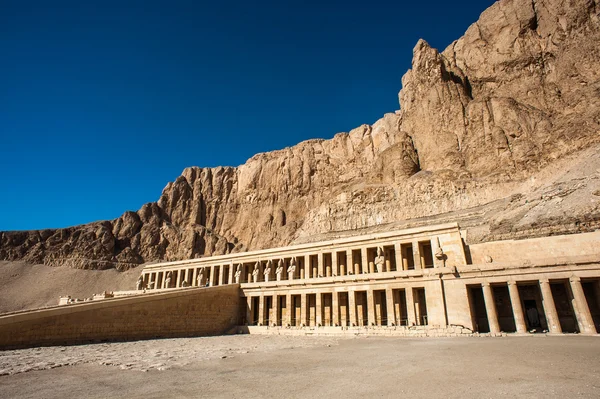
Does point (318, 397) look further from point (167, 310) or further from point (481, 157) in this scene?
point (481, 157)

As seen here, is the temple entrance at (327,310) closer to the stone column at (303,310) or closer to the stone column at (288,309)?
the stone column at (303,310)

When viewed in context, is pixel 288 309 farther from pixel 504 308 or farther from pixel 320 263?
pixel 504 308

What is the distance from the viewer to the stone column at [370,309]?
25369mm

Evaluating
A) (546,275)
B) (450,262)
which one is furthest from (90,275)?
(546,275)

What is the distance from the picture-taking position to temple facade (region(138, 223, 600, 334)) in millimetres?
19672

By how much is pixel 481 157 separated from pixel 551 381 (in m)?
54.5

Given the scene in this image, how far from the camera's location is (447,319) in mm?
21922

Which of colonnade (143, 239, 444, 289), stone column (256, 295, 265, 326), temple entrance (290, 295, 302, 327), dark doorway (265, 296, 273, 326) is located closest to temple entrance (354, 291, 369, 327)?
colonnade (143, 239, 444, 289)

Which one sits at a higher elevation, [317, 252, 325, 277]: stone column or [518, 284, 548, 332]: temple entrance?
[317, 252, 325, 277]: stone column

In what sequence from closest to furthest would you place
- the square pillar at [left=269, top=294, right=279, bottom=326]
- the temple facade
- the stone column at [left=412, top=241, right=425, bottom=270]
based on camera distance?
the temple facade
the stone column at [left=412, top=241, right=425, bottom=270]
the square pillar at [left=269, top=294, right=279, bottom=326]

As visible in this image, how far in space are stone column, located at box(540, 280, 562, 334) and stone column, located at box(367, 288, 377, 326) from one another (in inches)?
431

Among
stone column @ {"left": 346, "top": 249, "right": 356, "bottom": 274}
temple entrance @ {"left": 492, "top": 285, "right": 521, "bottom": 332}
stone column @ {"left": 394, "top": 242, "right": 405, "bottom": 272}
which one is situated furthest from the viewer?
stone column @ {"left": 346, "top": 249, "right": 356, "bottom": 274}

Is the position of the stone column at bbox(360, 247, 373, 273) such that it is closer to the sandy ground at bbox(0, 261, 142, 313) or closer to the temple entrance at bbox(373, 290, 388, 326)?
the temple entrance at bbox(373, 290, 388, 326)

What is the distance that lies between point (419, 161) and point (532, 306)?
45526mm
